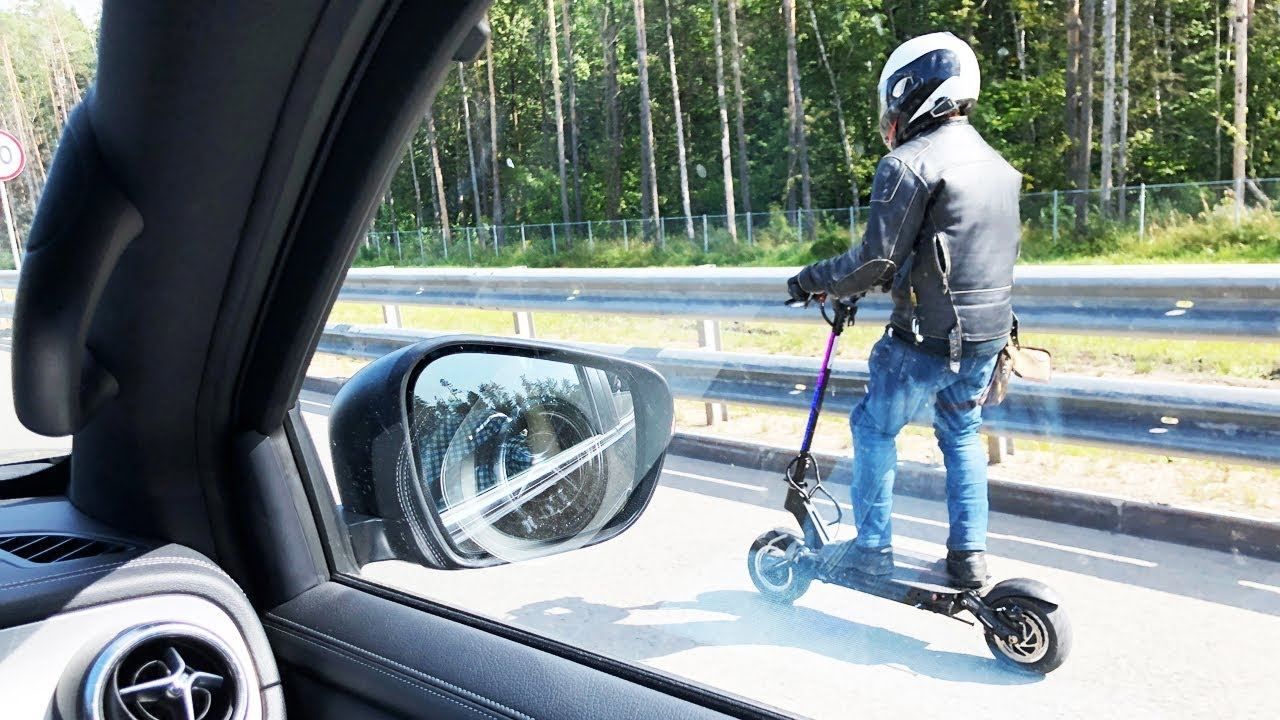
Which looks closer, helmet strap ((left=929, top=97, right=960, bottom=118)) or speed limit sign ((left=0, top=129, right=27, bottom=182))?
helmet strap ((left=929, top=97, right=960, bottom=118))

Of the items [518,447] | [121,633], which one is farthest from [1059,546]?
[121,633]

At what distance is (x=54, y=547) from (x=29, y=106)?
99cm

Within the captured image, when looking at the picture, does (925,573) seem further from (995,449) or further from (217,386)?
(217,386)

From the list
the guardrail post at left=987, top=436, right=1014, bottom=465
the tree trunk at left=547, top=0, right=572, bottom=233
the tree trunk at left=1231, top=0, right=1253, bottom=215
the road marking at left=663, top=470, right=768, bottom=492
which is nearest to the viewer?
the tree trunk at left=1231, top=0, right=1253, bottom=215

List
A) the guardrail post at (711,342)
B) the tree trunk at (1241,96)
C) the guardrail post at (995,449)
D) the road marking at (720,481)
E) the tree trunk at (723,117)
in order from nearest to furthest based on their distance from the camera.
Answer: the tree trunk at (1241,96) → the tree trunk at (723,117) → the guardrail post at (995,449) → the guardrail post at (711,342) → the road marking at (720,481)

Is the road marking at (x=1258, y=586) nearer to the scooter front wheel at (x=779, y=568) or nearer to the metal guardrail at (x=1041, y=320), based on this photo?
the metal guardrail at (x=1041, y=320)

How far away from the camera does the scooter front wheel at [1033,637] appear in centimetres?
181

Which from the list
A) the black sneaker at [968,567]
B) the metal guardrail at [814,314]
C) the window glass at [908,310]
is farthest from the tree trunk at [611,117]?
the black sneaker at [968,567]

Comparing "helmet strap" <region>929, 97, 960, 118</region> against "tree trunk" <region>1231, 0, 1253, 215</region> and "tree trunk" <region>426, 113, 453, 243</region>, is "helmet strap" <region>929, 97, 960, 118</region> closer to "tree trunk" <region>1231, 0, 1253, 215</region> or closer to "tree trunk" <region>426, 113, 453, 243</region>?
"tree trunk" <region>1231, 0, 1253, 215</region>

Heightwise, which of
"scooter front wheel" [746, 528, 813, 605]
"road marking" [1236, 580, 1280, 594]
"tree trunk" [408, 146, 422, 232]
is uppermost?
"tree trunk" [408, 146, 422, 232]

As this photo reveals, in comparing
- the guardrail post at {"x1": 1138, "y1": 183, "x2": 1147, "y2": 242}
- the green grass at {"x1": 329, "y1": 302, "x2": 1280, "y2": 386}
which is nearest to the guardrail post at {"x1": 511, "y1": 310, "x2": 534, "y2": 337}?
the green grass at {"x1": 329, "y1": 302, "x2": 1280, "y2": 386}

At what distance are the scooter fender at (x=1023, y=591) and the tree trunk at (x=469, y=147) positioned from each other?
1270mm

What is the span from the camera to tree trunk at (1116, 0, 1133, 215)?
1.42 meters

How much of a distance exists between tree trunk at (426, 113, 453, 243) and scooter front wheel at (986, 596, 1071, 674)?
133cm
